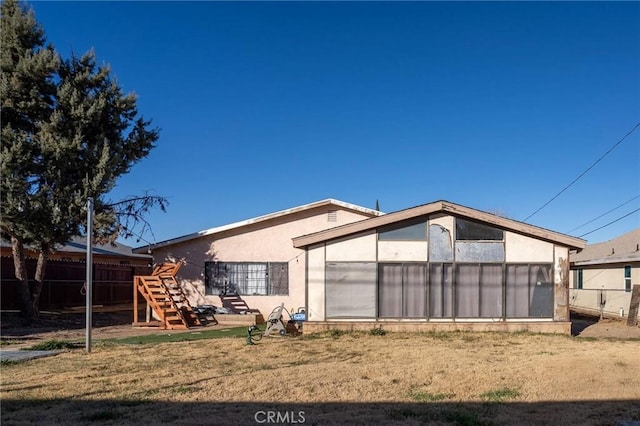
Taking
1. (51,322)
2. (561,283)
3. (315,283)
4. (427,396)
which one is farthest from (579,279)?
(427,396)

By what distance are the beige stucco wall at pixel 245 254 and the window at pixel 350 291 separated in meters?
4.51

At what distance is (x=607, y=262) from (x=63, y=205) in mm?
20485

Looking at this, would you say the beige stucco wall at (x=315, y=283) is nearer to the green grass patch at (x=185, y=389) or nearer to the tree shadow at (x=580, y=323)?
the tree shadow at (x=580, y=323)

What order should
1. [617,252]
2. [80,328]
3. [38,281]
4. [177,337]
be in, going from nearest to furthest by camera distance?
[177,337] < [80,328] < [38,281] < [617,252]

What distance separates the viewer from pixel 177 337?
15.0 metres

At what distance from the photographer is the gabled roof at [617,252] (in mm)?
21837

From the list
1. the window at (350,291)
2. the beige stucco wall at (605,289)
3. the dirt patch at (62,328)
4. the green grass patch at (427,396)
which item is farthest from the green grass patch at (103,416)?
A: the beige stucco wall at (605,289)

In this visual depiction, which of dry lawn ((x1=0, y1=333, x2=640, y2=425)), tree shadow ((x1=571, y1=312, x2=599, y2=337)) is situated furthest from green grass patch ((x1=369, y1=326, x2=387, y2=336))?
tree shadow ((x1=571, y1=312, x2=599, y2=337))

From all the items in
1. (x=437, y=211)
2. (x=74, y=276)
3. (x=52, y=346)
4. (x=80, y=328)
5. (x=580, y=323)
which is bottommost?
(x=580, y=323)

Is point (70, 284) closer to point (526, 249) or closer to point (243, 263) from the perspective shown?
point (243, 263)

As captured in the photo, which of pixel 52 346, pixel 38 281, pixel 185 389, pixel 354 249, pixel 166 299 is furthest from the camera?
pixel 38 281

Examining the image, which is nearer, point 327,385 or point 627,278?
point 327,385

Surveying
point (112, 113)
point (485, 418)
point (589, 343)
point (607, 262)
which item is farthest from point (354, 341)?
point (607, 262)

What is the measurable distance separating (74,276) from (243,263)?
8096mm
